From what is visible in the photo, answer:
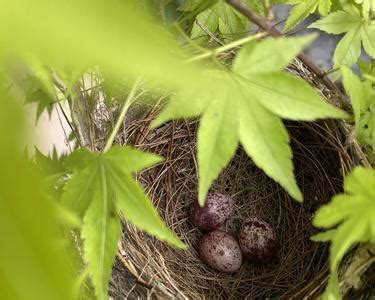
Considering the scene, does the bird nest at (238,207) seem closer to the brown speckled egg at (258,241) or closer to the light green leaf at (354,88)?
the brown speckled egg at (258,241)

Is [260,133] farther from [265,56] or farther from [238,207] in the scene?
[238,207]

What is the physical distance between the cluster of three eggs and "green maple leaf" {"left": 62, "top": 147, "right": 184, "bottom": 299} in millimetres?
387

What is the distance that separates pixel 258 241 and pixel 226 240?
0.05 m

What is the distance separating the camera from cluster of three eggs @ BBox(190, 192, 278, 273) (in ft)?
2.58

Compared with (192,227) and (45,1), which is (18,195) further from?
(192,227)

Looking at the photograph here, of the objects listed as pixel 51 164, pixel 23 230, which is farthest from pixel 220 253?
pixel 23 230

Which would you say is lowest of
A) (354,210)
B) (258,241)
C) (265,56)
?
(258,241)

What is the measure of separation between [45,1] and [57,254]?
0.04 m

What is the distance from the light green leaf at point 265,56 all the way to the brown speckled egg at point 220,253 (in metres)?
0.47

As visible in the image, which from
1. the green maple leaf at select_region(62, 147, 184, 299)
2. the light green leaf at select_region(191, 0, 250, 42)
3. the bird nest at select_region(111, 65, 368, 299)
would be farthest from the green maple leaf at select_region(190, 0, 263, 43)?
the green maple leaf at select_region(62, 147, 184, 299)

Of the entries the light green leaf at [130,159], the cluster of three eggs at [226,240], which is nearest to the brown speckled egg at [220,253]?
the cluster of three eggs at [226,240]

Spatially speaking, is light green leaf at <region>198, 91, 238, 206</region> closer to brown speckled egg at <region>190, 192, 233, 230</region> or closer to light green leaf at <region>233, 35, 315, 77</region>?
light green leaf at <region>233, 35, 315, 77</region>

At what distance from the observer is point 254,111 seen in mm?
355

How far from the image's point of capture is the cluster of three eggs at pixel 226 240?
79cm
